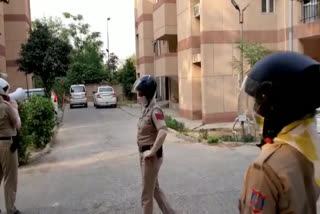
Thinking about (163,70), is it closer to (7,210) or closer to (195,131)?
(195,131)

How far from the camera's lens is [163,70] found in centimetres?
2230

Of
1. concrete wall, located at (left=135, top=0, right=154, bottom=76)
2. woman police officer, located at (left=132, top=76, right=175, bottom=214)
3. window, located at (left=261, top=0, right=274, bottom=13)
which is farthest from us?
concrete wall, located at (left=135, top=0, right=154, bottom=76)

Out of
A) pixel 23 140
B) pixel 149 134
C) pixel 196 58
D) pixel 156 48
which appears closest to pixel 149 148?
pixel 149 134

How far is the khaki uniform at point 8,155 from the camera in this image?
5199 millimetres

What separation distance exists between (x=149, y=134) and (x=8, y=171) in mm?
2047

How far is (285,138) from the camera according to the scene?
1538 mm

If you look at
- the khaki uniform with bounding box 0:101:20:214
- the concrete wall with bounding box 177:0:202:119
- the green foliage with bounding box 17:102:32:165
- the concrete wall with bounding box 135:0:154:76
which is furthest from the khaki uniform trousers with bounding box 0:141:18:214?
the concrete wall with bounding box 135:0:154:76

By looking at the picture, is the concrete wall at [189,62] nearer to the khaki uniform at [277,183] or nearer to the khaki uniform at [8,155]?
the khaki uniform at [8,155]

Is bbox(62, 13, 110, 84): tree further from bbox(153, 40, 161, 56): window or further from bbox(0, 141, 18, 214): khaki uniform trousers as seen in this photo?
bbox(0, 141, 18, 214): khaki uniform trousers

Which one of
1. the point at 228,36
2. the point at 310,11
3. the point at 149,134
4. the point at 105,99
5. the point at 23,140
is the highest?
the point at 310,11

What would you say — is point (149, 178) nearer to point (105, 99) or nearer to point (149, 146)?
point (149, 146)

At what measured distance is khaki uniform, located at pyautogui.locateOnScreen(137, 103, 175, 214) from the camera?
436 cm

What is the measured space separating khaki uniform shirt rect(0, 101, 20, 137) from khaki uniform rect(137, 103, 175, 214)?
181 centimetres

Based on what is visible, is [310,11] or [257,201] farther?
[310,11]
